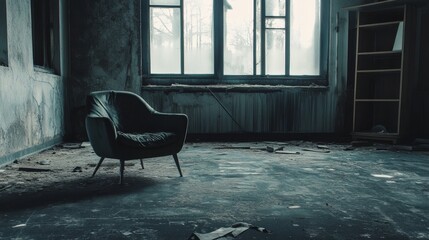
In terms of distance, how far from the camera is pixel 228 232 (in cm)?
211

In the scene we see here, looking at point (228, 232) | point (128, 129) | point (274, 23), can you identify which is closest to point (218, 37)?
point (274, 23)

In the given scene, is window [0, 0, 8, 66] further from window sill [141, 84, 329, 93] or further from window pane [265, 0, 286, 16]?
window pane [265, 0, 286, 16]

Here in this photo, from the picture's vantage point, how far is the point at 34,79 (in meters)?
4.82

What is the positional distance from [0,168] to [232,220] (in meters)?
2.72

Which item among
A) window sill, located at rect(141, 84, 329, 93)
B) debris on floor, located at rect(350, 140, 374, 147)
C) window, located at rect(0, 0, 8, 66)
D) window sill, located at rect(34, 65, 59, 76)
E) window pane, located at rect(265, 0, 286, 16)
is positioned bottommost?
debris on floor, located at rect(350, 140, 374, 147)

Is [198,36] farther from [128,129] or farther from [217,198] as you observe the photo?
[217,198]

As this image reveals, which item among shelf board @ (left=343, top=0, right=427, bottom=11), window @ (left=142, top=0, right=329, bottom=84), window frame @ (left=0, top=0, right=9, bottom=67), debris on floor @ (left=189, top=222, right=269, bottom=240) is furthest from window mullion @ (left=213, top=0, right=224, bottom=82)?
debris on floor @ (left=189, top=222, right=269, bottom=240)

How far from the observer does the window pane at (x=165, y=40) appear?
21.3 feet

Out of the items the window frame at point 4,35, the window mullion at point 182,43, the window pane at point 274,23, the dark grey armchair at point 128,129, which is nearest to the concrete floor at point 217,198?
the dark grey armchair at point 128,129

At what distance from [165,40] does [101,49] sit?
3.48 ft

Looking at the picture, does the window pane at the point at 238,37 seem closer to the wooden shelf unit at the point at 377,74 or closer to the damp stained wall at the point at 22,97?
the wooden shelf unit at the point at 377,74

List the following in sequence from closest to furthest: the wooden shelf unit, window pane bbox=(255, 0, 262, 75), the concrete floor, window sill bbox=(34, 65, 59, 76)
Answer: the concrete floor → window sill bbox=(34, 65, 59, 76) → the wooden shelf unit → window pane bbox=(255, 0, 262, 75)

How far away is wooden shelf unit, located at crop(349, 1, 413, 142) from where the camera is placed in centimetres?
611

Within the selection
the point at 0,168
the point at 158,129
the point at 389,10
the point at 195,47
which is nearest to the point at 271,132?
the point at 195,47
